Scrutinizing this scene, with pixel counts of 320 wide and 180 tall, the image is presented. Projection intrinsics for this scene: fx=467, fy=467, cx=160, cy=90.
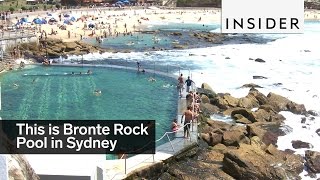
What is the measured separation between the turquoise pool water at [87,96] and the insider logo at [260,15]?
5814mm

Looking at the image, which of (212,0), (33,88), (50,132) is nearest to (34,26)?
(33,88)

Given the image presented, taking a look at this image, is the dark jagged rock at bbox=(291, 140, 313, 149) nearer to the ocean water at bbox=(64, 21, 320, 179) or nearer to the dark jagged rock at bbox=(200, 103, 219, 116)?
the ocean water at bbox=(64, 21, 320, 179)

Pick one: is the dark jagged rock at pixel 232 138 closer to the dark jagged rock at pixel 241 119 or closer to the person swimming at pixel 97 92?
the dark jagged rock at pixel 241 119

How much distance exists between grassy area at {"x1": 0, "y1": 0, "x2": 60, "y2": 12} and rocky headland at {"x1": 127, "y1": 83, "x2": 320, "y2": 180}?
57170 mm

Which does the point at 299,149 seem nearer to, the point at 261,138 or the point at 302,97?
the point at 261,138

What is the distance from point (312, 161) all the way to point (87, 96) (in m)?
12.1

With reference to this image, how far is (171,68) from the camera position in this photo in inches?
1382

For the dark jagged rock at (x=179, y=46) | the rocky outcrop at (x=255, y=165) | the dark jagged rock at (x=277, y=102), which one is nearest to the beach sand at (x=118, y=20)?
the dark jagged rock at (x=179, y=46)

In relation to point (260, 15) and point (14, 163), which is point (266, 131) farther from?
point (14, 163)

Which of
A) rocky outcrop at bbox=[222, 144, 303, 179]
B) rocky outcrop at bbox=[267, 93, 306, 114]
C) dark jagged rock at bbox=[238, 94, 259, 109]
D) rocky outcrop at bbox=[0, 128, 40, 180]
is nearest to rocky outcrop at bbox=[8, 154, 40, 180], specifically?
rocky outcrop at bbox=[0, 128, 40, 180]

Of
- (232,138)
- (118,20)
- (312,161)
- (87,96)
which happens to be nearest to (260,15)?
(232,138)

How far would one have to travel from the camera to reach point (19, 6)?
80.4 m

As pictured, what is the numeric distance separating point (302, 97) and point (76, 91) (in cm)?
1354

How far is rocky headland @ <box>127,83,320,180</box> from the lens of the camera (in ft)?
46.9
